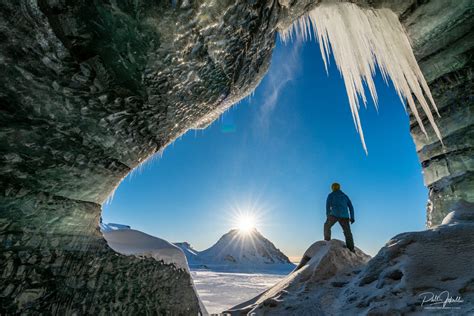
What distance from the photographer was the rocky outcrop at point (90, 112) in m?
0.85

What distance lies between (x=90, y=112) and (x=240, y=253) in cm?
3353

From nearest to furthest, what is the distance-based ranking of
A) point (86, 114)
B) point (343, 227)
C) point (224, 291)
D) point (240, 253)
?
1. point (86, 114)
2. point (343, 227)
3. point (224, 291)
4. point (240, 253)

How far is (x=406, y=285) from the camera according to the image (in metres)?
2.12

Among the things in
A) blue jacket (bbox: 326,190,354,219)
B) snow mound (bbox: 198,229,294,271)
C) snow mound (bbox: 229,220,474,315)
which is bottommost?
snow mound (bbox: 229,220,474,315)

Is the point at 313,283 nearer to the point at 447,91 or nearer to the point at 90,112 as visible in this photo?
the point at 447,91

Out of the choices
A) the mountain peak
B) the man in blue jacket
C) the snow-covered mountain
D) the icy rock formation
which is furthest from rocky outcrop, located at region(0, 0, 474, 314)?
the mountain peak

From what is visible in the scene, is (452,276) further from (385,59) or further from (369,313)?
(385,59)

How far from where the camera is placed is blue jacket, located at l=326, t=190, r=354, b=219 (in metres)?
5.14

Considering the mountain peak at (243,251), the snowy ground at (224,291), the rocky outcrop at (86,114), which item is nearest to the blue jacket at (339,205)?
the snowy ground at (224,291)

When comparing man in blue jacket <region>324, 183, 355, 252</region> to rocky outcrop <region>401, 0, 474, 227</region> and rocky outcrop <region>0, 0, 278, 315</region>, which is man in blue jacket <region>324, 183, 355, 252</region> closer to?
rocky outcrop <region>401, 0, 474, 227</region>

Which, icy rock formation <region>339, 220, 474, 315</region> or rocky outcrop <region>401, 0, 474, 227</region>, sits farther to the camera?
rocky outcrop <region>401, 0, 474, 227</region>

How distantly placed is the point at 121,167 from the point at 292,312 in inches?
114

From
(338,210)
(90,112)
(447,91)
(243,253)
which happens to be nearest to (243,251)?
(243,253)

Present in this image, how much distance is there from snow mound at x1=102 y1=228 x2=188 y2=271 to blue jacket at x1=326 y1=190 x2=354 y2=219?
4.10 metres
